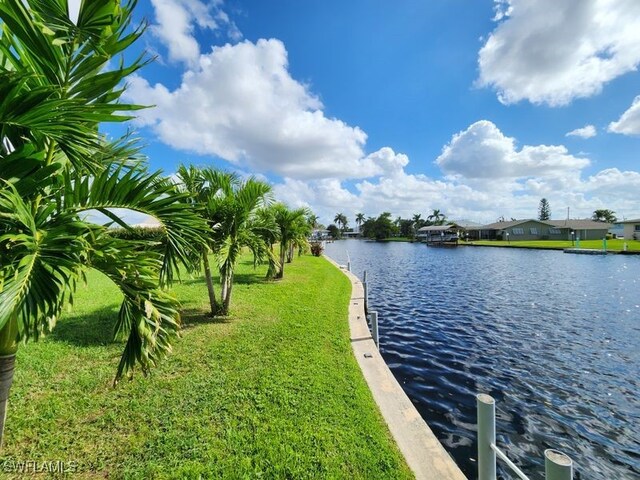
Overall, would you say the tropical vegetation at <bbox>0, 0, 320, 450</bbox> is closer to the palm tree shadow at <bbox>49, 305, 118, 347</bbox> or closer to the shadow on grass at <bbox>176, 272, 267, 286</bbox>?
the palm tree shadow at <bbox>49, 305, 118, 347</bbox>

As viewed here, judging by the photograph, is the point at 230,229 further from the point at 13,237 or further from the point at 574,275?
the point at 574,275

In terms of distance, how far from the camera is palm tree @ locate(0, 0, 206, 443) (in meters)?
1.88

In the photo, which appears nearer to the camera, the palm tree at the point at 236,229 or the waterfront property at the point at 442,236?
the palm tree at the point at 236,229

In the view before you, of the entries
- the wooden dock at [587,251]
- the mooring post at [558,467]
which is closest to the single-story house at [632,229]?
the wooden dock at [587,251]

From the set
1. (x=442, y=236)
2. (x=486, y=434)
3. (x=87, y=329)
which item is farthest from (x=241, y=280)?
(x=442, y=236)

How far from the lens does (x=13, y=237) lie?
1776 millimetres

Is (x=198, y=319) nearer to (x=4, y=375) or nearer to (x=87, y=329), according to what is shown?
(x=87, y=329)

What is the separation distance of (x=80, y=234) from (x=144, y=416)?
2.67 metres

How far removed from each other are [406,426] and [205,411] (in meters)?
2.54

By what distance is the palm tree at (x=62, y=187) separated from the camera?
1884 millimetres

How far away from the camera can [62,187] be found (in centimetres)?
246

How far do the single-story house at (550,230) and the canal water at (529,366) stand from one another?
4888 centimetres

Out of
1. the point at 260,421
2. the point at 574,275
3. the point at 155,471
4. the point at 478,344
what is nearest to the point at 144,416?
the point at 155,471

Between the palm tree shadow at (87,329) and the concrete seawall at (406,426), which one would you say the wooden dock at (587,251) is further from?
the palm tree shadow at (87,329)
